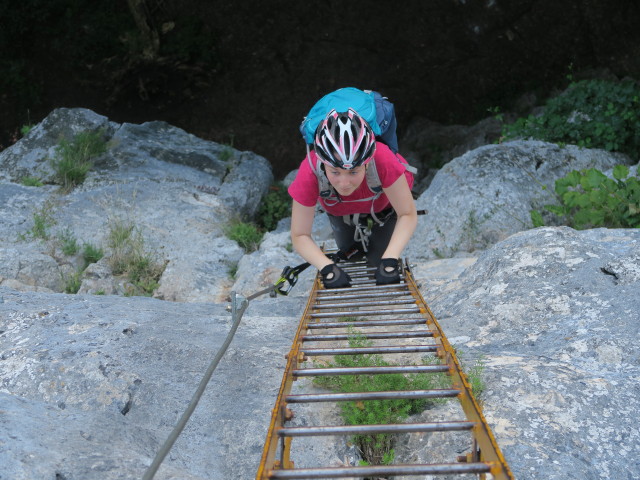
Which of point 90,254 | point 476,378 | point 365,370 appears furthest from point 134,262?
point 476,378

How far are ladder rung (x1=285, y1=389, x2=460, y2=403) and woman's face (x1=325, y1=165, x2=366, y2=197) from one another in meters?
1.64

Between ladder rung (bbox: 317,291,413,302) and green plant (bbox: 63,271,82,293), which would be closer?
ladder rung (bbox: 317,291,413,302)

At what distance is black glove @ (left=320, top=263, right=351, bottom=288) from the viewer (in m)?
4.12

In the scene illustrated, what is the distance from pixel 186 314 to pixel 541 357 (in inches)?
89.2

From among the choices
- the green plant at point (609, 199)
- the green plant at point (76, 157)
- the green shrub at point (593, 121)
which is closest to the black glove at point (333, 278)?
the green plant at point (609, 199)

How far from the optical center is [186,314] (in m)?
4.11

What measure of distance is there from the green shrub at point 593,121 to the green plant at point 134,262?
224 inches

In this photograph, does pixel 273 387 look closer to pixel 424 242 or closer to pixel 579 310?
pixel 579 310

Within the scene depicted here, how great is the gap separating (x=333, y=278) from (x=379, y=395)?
175 centimetres

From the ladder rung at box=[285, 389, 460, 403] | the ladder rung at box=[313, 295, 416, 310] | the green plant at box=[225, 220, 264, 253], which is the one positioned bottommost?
the green plant at box=[225, 220, 264, 253]

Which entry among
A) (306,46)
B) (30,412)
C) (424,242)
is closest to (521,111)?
(306,46)

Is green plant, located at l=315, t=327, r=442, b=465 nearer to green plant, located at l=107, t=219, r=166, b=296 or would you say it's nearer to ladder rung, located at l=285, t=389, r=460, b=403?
ladder rung, located at l=285, t=389, r=460, b=403

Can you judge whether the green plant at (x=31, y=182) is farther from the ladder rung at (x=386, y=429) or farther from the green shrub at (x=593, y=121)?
the ladder rung at (x=386, y=429)

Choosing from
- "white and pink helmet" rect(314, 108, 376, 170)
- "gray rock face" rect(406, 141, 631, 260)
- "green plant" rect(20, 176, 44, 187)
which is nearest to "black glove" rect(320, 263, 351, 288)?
"white and pink helmet" rect(314, 108, 376, 170)
